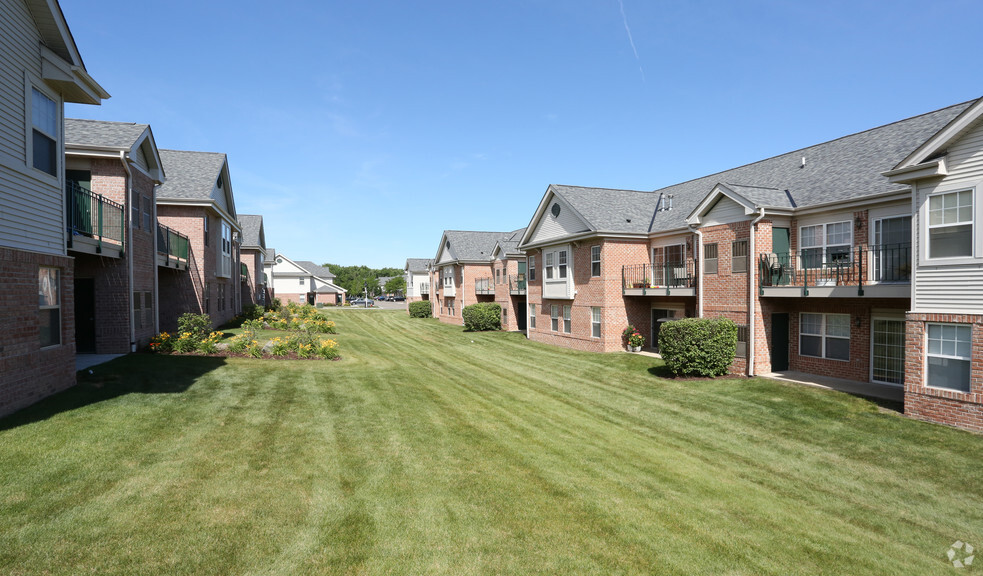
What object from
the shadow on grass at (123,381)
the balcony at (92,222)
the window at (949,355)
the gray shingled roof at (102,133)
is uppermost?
the gray shingled roof at (102,133)

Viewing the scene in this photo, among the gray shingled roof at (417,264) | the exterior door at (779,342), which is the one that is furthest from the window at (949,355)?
the gray shingled roof at (417,264)

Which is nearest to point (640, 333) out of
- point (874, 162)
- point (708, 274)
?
point (708, 274)

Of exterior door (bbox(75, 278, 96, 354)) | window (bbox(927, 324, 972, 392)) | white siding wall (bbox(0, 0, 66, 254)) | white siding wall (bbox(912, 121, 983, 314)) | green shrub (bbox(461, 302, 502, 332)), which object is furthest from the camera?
green shrub (bbox(461, 302, 502, 332))

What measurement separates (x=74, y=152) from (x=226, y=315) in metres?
16.7

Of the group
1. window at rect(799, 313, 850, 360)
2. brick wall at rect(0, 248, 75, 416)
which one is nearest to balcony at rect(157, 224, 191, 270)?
brick wall at rect(0, 248, 75, 416)

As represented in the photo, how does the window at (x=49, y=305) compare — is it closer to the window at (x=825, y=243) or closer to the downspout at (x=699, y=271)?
the downspout at (x=699, y=271)

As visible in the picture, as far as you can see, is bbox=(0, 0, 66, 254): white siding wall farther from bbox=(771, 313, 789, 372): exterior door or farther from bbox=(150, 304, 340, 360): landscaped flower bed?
bbox=(771, 313, 789, 372): exterior door

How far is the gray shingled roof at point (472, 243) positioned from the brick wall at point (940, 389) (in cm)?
3368

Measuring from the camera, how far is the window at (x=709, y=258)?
1844 cm

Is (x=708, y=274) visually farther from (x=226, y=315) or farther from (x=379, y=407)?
(x=226, y=315)

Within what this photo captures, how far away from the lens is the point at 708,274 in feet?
61.1

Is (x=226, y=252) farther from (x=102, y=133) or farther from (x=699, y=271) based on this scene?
(x=699, y=271)

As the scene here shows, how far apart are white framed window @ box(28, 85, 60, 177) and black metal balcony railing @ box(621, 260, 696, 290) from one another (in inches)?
786

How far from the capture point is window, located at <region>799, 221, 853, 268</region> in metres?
15.2
